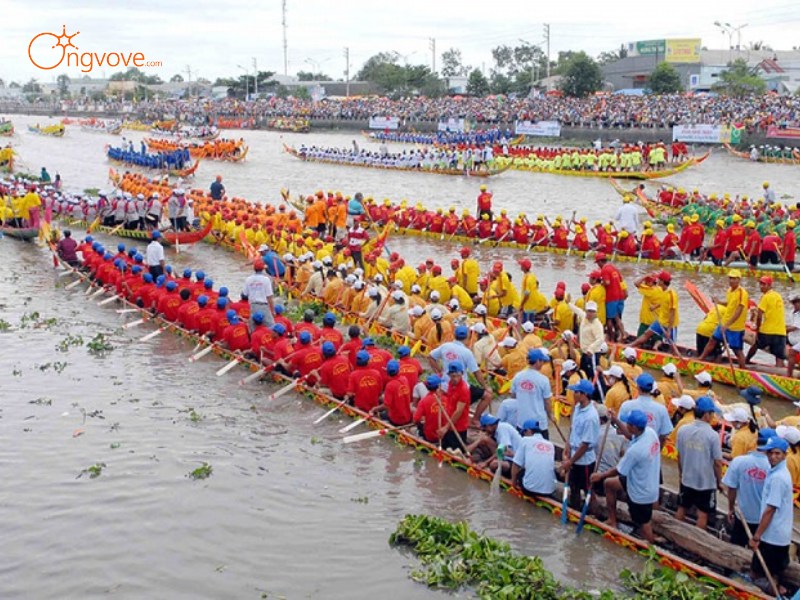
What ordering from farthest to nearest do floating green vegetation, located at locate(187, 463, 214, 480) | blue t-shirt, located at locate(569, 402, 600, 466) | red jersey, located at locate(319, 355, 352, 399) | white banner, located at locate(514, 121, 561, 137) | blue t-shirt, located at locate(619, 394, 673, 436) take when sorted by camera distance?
white banner, located at locate(514, 121, 561, 137)
red jersey, located at locate(319, 355, 352, 399)
floating green vegetation, located at locate(187, 463, 214, 480)
blue t-shirt, located at locate(619, 394, 673, 436)
blue t-shirt, located at locate(569, 402, 600, 466)

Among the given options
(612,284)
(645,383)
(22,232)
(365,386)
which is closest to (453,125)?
(22,232)

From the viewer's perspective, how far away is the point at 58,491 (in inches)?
379

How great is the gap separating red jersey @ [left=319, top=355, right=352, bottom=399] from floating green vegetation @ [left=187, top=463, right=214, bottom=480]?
206cm

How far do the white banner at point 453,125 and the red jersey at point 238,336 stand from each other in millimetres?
49225

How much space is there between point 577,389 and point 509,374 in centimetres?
342

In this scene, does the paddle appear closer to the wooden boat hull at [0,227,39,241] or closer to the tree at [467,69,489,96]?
the wooden boat hull at [0,227,39,241]

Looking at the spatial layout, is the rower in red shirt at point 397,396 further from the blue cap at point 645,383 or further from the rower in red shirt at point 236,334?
the rower in red shirt at point 236,334

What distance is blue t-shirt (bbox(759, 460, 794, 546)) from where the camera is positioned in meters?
6.78

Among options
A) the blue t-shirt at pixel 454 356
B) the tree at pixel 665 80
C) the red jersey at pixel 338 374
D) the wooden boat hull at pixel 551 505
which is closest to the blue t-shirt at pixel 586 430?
the wooden boat hull at pixel 551 505

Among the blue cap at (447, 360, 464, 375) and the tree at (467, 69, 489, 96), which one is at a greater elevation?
the tree at (467, 69, 489, 96)

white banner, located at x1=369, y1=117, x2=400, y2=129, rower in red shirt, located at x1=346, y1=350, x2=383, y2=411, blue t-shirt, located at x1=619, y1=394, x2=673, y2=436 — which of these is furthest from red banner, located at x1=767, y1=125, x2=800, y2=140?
blue t-shirt, located at x1=619, y1=394, x2=673, y2=436

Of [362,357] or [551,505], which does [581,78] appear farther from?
[551,505]

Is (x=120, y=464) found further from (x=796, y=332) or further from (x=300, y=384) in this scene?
(x=796, y=332)

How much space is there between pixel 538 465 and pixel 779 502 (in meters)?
2.37
